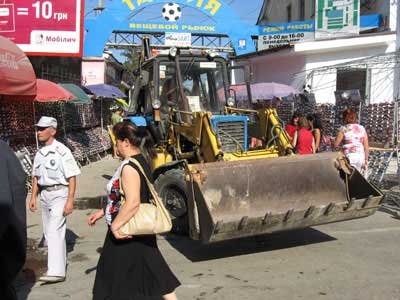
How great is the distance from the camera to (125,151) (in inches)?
149

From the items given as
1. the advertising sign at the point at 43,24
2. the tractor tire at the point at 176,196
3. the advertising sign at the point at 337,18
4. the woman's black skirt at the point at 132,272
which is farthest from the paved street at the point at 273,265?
the advertising sign at the point at 337,18

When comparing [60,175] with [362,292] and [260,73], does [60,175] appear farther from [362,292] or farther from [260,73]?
[260,73]

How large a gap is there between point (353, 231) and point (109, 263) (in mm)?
4675

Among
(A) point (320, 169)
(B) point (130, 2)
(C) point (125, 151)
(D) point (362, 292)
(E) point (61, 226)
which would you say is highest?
(B) point (130, 2)

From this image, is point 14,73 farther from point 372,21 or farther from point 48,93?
point 372,21

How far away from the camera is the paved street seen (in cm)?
495

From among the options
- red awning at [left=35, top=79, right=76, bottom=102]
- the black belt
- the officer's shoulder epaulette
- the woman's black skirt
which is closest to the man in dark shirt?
the woman's black skirt

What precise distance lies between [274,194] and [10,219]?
404 cm

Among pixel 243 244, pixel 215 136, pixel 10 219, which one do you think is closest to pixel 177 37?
pixel 215 136

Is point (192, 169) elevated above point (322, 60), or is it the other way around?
point (322, 60)

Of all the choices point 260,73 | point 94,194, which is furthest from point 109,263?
point 260,73

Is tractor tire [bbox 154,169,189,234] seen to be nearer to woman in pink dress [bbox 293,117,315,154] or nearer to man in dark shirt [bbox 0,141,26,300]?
woman in pink dress [bbox 293,117,315,154]

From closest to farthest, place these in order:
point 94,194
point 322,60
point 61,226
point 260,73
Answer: point 61,226 → point 94,194 → point 322,60 → point 260,73

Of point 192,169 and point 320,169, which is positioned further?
point 320,169
